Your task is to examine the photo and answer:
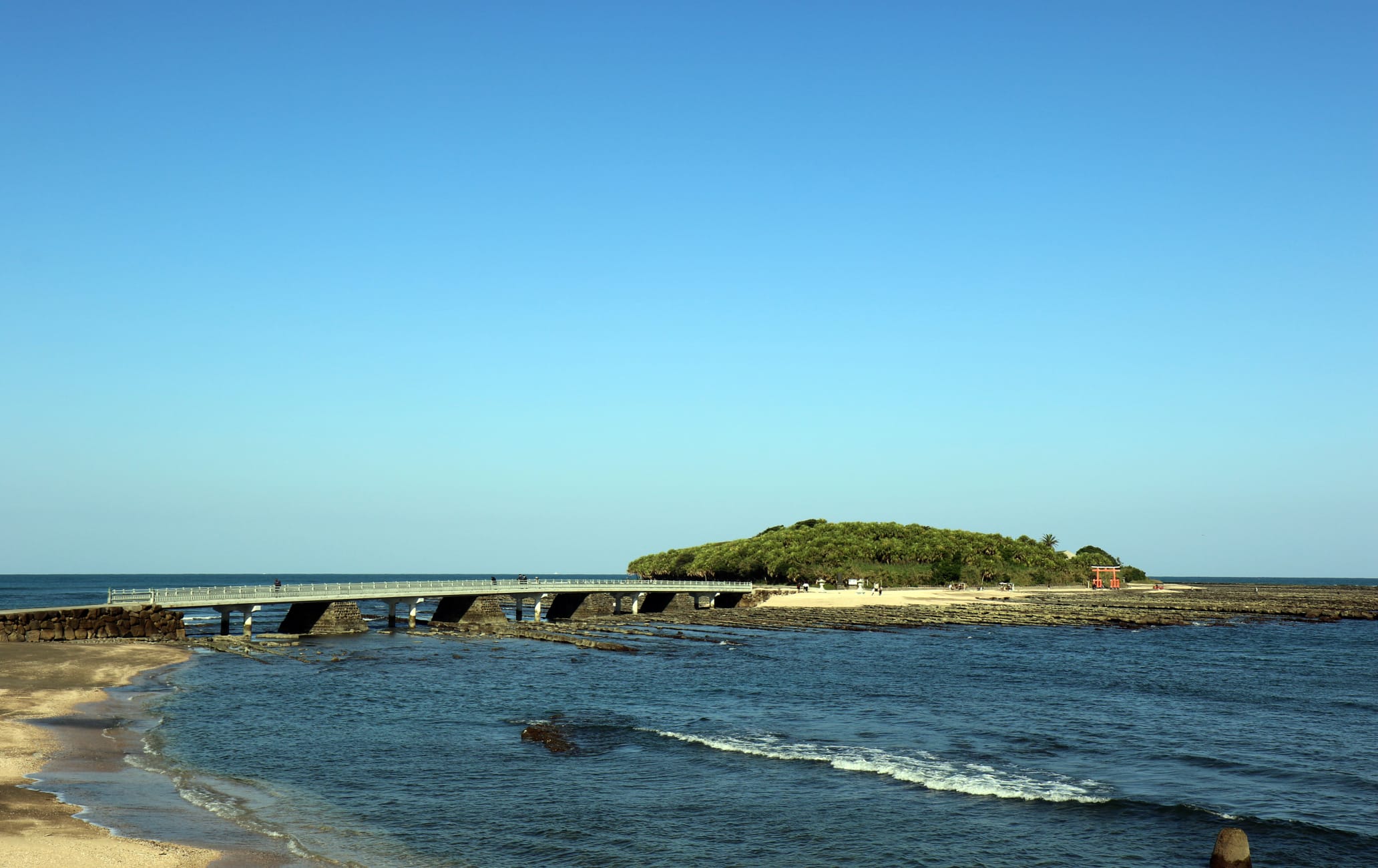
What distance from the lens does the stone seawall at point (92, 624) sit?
54188 millimetres

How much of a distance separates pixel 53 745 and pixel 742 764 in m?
20.7

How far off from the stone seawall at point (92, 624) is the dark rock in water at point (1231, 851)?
5882cm

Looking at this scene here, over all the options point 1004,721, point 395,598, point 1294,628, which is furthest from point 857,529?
point 1004,721

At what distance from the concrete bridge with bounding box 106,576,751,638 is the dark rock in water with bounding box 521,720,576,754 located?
38583 mm

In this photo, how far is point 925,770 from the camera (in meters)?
28.4

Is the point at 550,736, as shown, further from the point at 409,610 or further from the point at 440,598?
the point at 440,598

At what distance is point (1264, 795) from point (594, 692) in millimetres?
27028

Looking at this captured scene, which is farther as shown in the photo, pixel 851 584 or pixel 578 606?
pixel 851 584

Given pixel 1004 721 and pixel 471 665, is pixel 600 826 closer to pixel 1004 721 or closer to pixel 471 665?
pixel 1004 721

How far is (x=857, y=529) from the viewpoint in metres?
164

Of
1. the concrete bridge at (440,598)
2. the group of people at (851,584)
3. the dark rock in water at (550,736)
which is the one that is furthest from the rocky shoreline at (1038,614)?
the dark rock in water at (550,736)

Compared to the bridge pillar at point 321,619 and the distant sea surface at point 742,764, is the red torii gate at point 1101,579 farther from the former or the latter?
the bridge pillar at point 321,619

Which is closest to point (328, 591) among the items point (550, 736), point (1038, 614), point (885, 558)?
point (550, 736)

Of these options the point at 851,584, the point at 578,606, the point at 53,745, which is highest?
the point at 851,584
